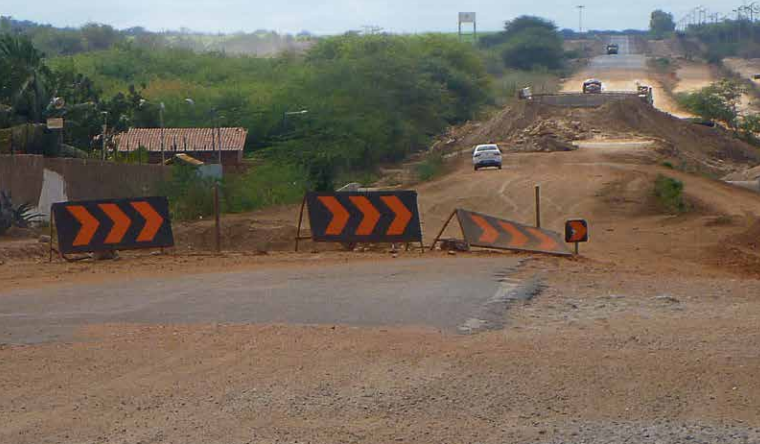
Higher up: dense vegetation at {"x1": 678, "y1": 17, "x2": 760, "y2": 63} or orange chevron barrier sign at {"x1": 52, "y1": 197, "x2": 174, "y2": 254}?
dense vegetation at {"x1": 678, "y1": 17, "x2": 760, "y2": 63}

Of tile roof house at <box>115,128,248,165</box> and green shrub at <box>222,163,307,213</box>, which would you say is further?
tile roof house at <box>115,128,248,165</box>

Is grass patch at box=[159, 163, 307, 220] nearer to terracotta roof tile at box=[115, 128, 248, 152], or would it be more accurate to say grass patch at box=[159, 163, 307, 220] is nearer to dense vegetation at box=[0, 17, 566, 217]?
dense vegetation at box=[0, 17, 566, 217]

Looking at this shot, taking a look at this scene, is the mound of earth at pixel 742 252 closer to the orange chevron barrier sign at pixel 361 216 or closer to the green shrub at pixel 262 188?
the orange chevron barrier sign at pixel 361 216

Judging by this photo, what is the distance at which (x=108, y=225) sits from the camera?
65.3 feet

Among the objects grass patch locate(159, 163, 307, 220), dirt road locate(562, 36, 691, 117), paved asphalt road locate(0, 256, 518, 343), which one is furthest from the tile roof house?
dirt road locate(562, 36, 691, 117)

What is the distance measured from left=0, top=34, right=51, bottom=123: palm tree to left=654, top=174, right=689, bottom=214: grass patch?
21467 millimetres

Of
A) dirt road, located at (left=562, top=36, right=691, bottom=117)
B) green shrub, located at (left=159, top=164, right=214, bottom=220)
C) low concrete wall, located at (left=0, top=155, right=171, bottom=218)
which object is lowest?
green shrub, located at (left=159, top=164, right=214, bottom=220)

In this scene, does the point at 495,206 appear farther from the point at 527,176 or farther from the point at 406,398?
the point at 406,398

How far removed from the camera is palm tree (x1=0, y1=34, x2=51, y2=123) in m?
35.3

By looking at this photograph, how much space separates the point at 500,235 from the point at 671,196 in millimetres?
19675

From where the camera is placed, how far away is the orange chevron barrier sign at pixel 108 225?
778 inches

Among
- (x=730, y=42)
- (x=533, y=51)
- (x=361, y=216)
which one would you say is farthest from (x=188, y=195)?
(x=730, y=42)

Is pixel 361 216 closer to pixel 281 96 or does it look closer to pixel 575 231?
pixel 575 231

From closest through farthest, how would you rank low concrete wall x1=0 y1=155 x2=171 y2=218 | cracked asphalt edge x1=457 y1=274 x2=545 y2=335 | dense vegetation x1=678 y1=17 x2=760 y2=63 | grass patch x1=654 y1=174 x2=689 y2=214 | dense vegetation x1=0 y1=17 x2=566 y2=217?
1. cracked asphalt edge x1=457 y1=274 x2=545 y2=335
2. low concrete wall x1=0 y1=155 x2=171 y2=218
3. grass patch x1=654 y1=174 x2=689 y2=214
4. dense vegetation x1=0 y1=17 x2=566 y2=217
5. dense vegetation x1=678 y1=17 x2=760 y2=63
